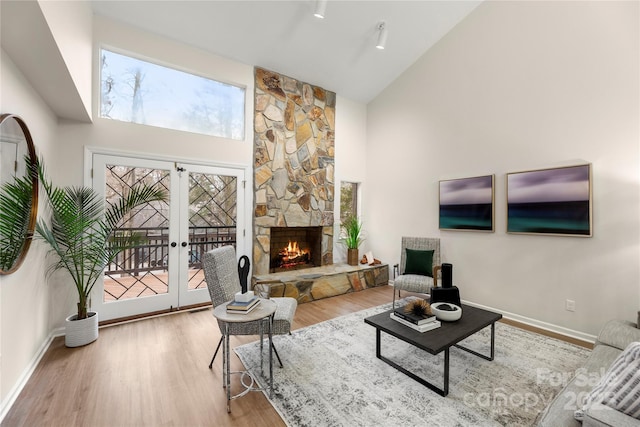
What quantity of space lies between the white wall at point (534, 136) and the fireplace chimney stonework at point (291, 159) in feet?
4.66

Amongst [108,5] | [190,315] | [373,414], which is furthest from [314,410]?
[108,5]

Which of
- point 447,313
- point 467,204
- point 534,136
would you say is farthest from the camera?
point 467,204

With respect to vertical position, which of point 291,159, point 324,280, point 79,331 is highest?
point 291,159

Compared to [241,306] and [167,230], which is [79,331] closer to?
[167,230]

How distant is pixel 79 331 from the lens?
2844mm

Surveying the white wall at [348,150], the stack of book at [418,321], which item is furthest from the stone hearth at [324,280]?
the stack of book at [418,321]

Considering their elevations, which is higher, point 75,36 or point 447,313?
point 75,36

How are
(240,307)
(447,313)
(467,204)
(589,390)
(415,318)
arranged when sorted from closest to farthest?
(589,390) < (240,307) < (415,318) < (447,313) < (467,204)

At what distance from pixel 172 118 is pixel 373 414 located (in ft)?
13.5

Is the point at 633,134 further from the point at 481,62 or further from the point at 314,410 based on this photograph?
the point at 314,410

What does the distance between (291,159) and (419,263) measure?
2718 millimetres

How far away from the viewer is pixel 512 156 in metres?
3.66

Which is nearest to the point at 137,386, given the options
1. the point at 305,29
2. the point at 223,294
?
the point at 223,294

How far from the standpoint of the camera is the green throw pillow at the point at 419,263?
13.6 feet
